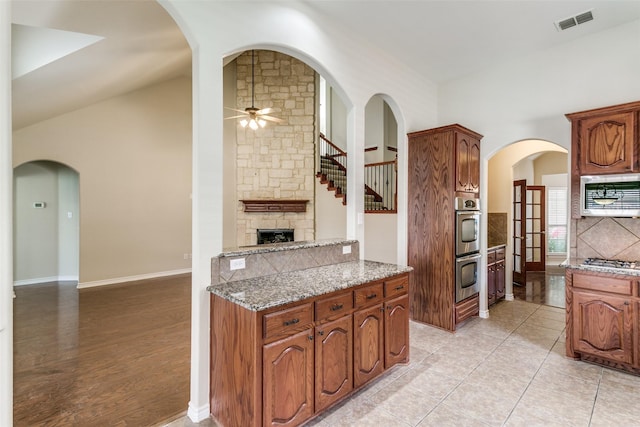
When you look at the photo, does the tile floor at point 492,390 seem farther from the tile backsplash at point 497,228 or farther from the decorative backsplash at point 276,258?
the tile backsplash at point 497,228

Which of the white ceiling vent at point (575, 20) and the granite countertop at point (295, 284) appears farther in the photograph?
the white ceiling vent at point (575, 20)

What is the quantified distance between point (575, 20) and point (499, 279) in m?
3.43

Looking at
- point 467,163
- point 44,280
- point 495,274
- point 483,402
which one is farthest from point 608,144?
point 44,280

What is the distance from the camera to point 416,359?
3.13 meters

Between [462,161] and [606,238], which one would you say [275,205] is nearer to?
[462,161]

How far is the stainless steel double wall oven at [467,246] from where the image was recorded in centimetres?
382

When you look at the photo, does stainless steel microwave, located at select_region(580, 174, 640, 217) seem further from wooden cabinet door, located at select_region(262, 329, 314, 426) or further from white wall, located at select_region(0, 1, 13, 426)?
white wall, located at select_region(0, 1, 13, 426)

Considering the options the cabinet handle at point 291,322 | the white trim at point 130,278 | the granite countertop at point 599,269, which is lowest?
the white trim at point 130,278

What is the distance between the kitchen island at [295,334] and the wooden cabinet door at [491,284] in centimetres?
236

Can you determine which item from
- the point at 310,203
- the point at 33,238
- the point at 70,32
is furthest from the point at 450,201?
the point at 33,238

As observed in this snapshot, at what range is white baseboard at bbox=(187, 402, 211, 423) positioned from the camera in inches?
87.1

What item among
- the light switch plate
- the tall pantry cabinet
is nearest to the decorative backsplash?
the light switch plate

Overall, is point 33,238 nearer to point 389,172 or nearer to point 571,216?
point 389,172

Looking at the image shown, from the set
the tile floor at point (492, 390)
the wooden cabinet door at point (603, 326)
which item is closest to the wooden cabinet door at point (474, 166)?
the wooden cabinet door at point (603, 326)
